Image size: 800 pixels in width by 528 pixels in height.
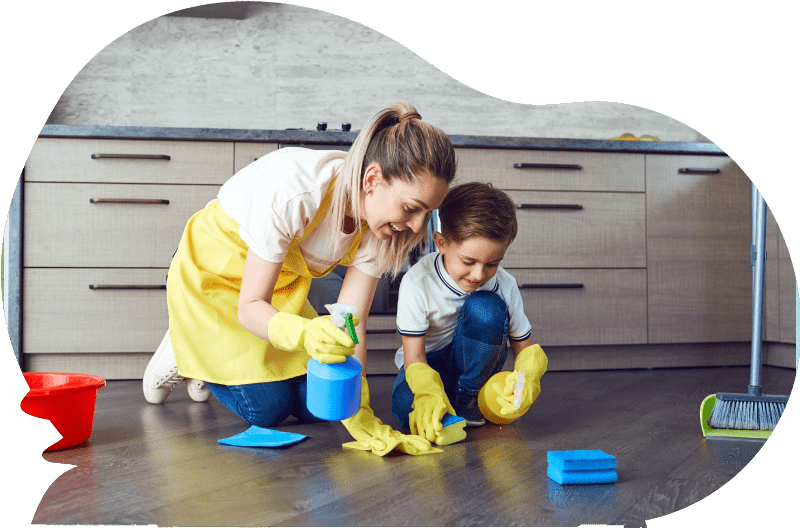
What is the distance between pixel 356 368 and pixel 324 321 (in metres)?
0.10

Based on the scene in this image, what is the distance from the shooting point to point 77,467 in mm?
943

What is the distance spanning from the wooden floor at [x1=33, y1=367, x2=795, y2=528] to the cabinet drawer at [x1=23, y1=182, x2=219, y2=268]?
0.50 metres

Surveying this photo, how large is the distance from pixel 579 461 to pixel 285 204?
612mm

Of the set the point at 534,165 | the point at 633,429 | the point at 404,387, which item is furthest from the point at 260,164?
the point at 534,165

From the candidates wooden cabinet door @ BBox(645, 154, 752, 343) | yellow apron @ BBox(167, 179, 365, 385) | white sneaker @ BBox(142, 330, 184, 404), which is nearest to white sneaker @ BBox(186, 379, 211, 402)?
white sneaker @ BBox(142, 330, 184, 404)

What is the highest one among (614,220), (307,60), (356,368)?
(307,60)

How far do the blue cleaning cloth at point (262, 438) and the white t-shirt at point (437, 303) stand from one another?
31 centimetres

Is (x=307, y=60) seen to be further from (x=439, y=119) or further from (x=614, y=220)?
(x=614, y=220)

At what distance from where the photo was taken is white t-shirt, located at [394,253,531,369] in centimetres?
128

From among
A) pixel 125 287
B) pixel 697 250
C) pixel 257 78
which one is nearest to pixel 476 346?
pixel 125 287

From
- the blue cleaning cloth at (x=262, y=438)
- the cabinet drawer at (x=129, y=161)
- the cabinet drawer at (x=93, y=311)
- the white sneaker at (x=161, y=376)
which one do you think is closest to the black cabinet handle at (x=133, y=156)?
the cabinet drawer at (x=129, y=161)

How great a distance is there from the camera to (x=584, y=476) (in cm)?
88

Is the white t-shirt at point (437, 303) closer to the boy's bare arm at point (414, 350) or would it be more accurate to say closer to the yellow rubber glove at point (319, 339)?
the boy's bare arm at point (414, 350)

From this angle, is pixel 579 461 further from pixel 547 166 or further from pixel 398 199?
pixel 547 166
